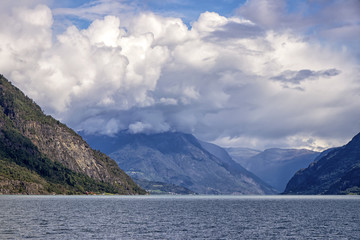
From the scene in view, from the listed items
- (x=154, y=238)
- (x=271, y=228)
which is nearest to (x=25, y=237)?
A: (x=154, y=238)

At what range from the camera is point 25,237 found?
105750 millimetres

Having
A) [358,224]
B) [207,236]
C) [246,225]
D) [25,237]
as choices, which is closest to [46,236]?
[25,237]

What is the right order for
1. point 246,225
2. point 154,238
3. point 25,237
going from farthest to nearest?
point 246,225 → point 154,238 → point 25,237

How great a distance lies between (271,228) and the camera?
141250mm

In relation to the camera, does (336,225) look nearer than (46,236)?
No

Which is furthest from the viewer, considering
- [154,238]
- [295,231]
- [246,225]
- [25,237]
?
[246,225]

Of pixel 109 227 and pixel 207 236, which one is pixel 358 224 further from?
pixel 109 227

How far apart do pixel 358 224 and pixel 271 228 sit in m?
36.7

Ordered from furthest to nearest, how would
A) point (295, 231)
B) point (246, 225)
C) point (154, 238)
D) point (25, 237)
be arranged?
point (246, 225) → point (295, 231) → point (154, 238) → point (25, 237)

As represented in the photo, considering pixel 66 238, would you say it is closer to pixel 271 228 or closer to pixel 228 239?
pixel 228 239

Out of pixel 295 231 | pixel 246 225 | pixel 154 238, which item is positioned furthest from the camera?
pixel 246 225

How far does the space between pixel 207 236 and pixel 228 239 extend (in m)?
7.32

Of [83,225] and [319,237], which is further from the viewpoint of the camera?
[83,225]

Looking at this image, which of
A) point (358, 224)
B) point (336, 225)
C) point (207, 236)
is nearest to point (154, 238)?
point (207, 236)
